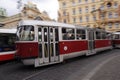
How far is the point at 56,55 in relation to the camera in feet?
42.1

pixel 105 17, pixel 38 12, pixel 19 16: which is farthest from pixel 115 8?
pixel 19 16

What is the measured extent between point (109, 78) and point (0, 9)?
57.8 meters

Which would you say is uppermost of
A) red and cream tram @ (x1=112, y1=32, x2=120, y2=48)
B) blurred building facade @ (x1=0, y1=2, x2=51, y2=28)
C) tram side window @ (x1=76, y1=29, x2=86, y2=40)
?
blurred building facade @ (x1=0, y1=2, x2=51, y2=28)

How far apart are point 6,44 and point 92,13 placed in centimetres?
4999

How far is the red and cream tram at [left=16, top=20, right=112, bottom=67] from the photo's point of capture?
11.3 meters

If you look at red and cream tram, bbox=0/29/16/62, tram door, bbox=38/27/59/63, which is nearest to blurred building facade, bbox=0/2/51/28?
red and cream tram, bbox=0/29/16/62

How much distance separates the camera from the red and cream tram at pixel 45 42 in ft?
37.1

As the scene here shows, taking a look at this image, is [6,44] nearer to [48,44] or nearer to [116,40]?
[48,44]

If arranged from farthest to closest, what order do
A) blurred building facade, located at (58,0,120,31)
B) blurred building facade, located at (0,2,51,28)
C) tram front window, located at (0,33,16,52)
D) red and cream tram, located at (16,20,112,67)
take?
blurred building facade, located at (58,0,120,31) < blurred building facade, located at (0,2,51,28) < tram front window, located at (0,33,16,52) < red and cream tram, located at (16,20,112,67)

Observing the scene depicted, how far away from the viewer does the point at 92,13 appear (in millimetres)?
61594

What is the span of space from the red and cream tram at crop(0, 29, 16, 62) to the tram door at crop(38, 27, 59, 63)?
3695 mm

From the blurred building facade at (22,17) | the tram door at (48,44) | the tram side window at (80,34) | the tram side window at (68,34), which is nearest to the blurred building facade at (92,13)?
the blurred building facade at (22,17)

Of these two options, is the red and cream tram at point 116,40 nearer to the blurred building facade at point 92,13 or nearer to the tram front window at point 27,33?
the tram front window at point 27,33

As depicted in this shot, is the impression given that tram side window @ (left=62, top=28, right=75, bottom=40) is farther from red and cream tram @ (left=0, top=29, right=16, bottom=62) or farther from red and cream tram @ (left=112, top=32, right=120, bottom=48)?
red and cream tram @ (left=112, top=32, right=120, bottom=48)
